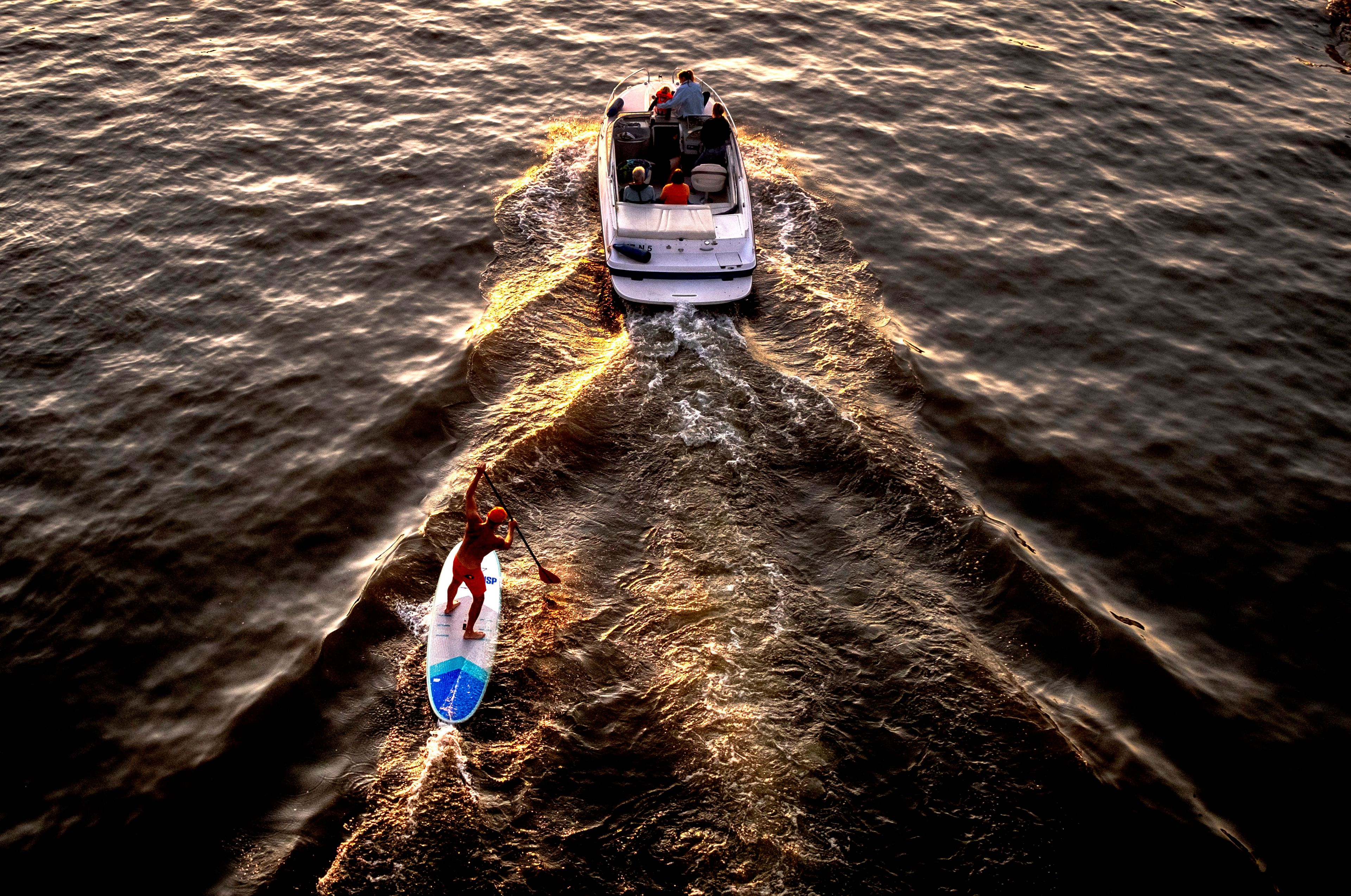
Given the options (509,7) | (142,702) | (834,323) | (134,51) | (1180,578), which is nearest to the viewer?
(142,702)

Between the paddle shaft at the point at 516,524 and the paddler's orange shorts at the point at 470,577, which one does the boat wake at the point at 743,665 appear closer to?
the paddle shaft at the point at 516,524

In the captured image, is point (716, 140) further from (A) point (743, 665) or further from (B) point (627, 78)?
(A) point (743, 665)

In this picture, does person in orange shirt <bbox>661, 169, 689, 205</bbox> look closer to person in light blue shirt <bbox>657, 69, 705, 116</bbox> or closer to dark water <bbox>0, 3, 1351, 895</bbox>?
dark water <bbox>0, 3, 1351, 895</bbox>

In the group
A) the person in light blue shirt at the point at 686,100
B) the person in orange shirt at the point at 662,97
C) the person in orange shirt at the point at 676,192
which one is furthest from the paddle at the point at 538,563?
the person in orange shirt at the point at 662,97

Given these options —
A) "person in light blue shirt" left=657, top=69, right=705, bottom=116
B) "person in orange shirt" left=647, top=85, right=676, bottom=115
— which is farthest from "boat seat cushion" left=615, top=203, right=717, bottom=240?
"person in orange shirt" left=647, top=85, right=676, bottom=115

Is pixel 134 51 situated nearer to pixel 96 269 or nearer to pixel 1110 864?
pixel 96 269

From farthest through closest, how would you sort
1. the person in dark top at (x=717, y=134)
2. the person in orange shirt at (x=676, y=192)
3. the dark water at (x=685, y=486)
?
the person in dark top at (x=717, y=134)
the person in orange shirt at (x=676, y=192)
the dark water at (x=685, y=486)

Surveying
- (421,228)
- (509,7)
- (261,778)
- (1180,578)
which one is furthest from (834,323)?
(509,7)
